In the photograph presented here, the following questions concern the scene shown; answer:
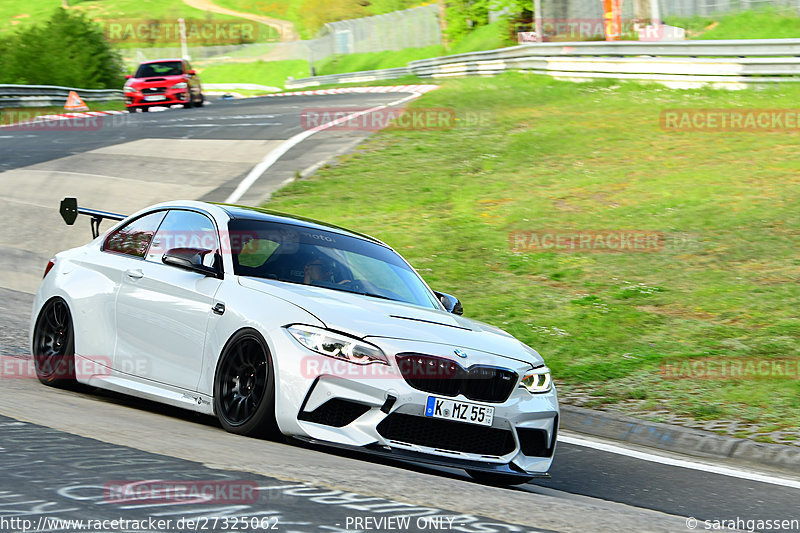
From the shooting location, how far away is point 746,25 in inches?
1091

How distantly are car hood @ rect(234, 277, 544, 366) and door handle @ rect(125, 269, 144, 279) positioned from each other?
3.32 ft

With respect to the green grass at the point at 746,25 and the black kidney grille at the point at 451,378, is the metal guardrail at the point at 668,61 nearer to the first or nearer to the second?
the green grass at the point at 746,25

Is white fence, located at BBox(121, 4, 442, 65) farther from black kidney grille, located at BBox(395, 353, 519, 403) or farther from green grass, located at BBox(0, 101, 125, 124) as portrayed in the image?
black kidney grille, located at BBox(395, 353, 519, 403)

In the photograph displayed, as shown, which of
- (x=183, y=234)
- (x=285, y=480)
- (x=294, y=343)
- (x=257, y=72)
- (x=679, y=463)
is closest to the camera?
(x=285, y=480)

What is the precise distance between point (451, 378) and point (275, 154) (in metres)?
14.8

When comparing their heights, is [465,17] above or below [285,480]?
above

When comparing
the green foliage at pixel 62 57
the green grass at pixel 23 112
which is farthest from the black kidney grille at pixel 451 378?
the green foliage at pixel 62 57

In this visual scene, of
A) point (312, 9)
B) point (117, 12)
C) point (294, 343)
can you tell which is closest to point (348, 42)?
point (312, 9)

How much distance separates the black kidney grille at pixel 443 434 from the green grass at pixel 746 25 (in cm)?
2264

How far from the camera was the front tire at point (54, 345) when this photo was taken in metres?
7.92

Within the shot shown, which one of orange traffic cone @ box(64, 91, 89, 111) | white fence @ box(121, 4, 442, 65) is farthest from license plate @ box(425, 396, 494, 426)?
white fence @ box(121, 4, 442, 65)

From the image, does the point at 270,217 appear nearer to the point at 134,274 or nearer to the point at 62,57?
the point at 134,274

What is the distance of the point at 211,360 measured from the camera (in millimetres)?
6613

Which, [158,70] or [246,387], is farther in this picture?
[158,70]
